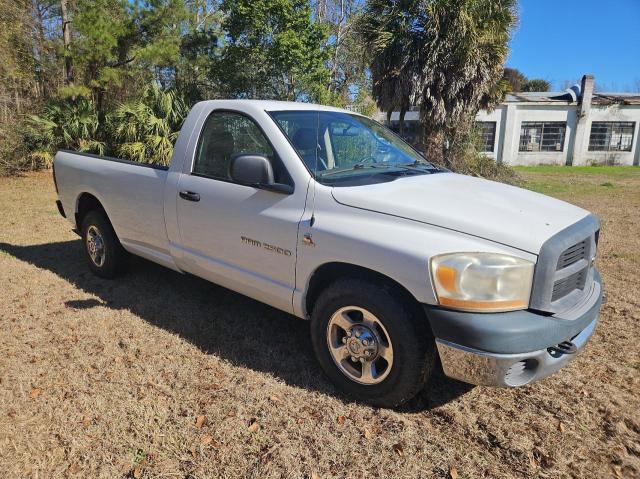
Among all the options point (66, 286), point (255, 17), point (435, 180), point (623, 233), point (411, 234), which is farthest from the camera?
point (255, 17)

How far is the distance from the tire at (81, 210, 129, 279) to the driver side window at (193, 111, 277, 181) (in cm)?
170

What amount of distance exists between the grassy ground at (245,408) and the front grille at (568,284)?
816mm

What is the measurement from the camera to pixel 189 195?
12.4ft

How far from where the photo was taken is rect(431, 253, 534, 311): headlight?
241cm

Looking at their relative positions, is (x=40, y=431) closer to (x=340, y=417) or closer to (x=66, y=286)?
(x=340, y=417)

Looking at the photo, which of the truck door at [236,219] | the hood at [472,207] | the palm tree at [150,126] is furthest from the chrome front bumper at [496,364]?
the palm tree at [150,126]

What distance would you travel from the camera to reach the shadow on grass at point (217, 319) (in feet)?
11.0

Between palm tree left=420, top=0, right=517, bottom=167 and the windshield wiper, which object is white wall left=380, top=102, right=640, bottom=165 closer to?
palm tree left=420, top=0, right=517, bottom=167

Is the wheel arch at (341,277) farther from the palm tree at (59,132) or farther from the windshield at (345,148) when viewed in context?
the palm tree at (59,132)

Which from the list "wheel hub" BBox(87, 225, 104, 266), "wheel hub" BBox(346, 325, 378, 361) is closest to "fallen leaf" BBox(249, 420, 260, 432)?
"wheel hub" BBox(346, 325, 378, 361)

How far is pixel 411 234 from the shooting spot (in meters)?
2.62

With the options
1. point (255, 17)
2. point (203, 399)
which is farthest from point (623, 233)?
point (255, 17)

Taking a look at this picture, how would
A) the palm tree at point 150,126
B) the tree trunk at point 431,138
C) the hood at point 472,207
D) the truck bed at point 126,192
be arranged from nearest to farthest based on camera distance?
the hood at point 472,207
the truck bed at point 126,192
the palm tree at point 150,126
the tree trunk at point 431,138

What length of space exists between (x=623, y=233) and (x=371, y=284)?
7.31 meters
